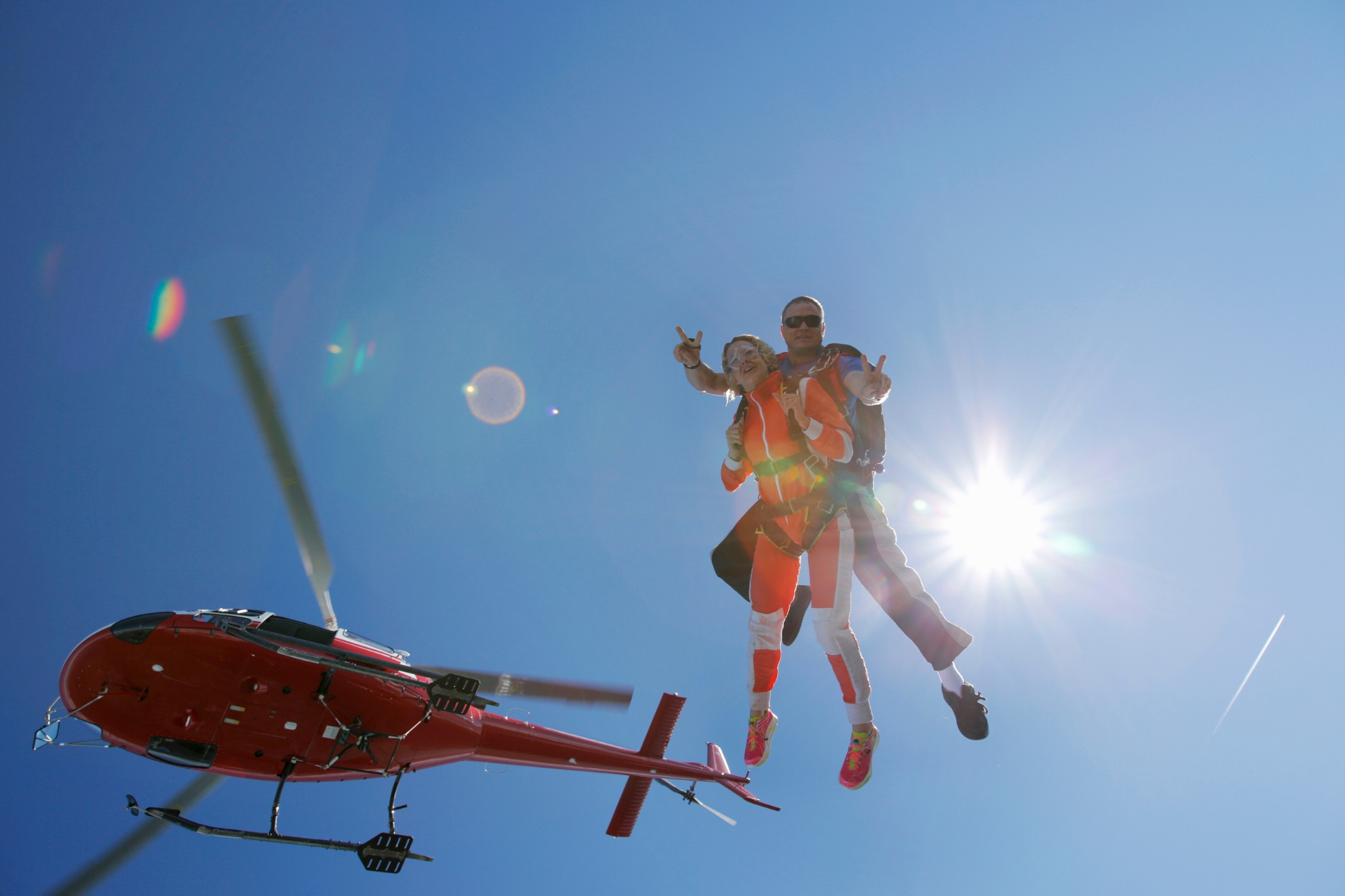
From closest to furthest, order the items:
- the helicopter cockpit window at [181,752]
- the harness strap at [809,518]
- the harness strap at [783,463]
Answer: the harness strap at [809,518] < the harness strap at [783,463] < the helicopter cockpit window at [181,752]

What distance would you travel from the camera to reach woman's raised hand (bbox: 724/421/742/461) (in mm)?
7023

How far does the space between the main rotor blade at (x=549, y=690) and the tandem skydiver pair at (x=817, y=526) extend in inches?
82.8

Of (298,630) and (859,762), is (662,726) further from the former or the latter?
(298,630)

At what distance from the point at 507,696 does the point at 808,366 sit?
5269 mm

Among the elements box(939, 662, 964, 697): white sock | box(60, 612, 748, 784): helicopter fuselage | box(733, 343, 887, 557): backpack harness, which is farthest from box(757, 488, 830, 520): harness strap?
box(60, 612, 748, 784): helicopter fuselage

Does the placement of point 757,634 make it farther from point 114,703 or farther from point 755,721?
point 114,703

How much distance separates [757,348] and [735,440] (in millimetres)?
1131

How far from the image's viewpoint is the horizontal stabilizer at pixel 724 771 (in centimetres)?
830

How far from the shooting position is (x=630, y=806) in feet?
34.8

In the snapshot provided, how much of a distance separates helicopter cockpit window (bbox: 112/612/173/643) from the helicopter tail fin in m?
6.68

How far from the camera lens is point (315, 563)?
7.90 meters

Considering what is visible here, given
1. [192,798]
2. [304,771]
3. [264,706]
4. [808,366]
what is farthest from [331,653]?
[808,366]

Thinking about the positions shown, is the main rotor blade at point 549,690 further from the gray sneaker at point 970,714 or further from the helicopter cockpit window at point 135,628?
the gray sneaker at point 970,714

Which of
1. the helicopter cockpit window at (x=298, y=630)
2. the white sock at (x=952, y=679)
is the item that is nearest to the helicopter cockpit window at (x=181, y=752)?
the helicopter cockpit window at (x=298, y=630)
